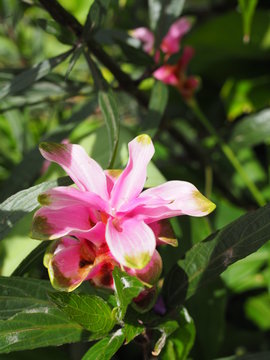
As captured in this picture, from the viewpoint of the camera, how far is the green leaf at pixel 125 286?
1.51 ft

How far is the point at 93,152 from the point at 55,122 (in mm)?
434

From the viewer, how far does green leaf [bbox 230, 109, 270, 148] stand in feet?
3.26

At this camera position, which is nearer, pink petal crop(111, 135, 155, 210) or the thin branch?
pink petal crop(111, 135, 155, 210)

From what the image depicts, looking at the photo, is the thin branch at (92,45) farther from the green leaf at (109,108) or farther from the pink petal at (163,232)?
the pink petal at (163,232)

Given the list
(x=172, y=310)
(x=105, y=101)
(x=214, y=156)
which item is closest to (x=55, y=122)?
(x=214, y=156)

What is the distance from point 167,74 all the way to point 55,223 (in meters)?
0.47

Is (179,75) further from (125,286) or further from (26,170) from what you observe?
(125,286)

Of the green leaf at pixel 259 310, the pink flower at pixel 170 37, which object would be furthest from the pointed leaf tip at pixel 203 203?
the green leaf at pixel 259 310

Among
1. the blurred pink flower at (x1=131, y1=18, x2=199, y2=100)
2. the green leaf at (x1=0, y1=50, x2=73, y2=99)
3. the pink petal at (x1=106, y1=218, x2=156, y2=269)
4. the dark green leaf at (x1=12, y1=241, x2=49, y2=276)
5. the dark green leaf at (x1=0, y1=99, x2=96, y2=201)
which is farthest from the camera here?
the blurred pink flower at (x1=131, y1=18, x2=199, y2=100)

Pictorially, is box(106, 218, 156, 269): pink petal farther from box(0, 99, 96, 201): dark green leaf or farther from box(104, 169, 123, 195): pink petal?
box(0, 99, 96, 201): dark green leaf

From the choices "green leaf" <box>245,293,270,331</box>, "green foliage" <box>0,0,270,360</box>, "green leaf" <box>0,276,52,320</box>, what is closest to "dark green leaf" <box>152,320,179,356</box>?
"green foliage" <box>0,0,270,360</box>

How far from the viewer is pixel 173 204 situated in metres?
0.49

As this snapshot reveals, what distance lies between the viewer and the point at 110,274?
1.70 ft

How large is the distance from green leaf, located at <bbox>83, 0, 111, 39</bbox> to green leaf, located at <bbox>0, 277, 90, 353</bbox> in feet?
1.03
